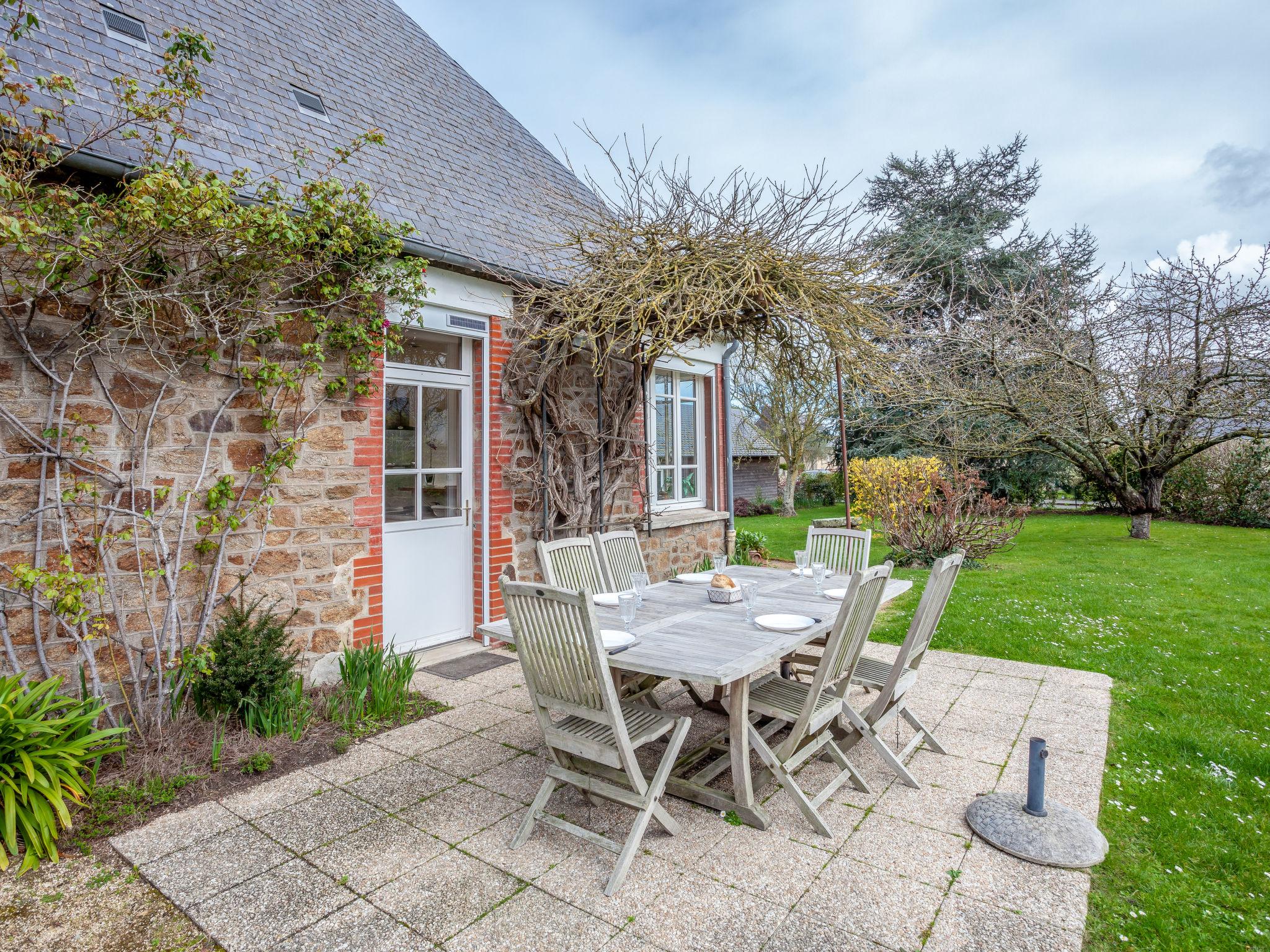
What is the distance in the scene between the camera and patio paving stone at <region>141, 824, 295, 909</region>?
90.6 inches

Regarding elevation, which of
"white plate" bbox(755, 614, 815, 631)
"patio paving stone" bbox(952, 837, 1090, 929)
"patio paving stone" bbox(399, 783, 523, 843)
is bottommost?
"patio paving stone" bbox(399, 783, 523, 843)

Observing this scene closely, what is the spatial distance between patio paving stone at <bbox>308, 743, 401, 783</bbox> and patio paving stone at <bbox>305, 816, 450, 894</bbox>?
526mm

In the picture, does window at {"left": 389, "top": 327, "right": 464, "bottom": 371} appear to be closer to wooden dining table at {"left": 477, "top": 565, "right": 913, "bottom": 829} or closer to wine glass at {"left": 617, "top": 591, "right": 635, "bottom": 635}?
wooden dining table at {"left": 477, "top": 565, "right": 913, "bottom": 829}

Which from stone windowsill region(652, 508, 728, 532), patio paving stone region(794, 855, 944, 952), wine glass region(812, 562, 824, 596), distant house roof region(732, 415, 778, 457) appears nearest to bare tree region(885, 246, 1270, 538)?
stone windowsill region(652, 508, 728, 532)

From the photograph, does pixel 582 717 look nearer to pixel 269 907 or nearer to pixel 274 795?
pixel 269 907

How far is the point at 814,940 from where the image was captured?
79.4 inches

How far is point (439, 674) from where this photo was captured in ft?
15.4

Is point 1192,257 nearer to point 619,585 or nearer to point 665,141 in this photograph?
point 665,141

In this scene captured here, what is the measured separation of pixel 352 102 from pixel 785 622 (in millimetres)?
5477

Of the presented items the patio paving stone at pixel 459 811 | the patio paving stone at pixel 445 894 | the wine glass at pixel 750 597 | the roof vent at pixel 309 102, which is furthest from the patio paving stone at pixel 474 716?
the roof vent at pixel 309 102

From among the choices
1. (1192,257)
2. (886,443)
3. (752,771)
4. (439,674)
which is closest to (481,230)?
(439,674)

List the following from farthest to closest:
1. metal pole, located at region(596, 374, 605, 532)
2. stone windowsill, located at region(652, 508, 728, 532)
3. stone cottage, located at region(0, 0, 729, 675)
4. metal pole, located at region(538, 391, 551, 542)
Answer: stone windowsill, located at region(652, 508, 728, 532)
metal pole, located at region(596, 374, 605, 532)
metal pole, located at region(538, 391, 551, 542)
stone cottage, located at region(0, 0, 729, 675)

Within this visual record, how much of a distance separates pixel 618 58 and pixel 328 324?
20.5ft

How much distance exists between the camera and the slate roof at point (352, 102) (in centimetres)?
398
